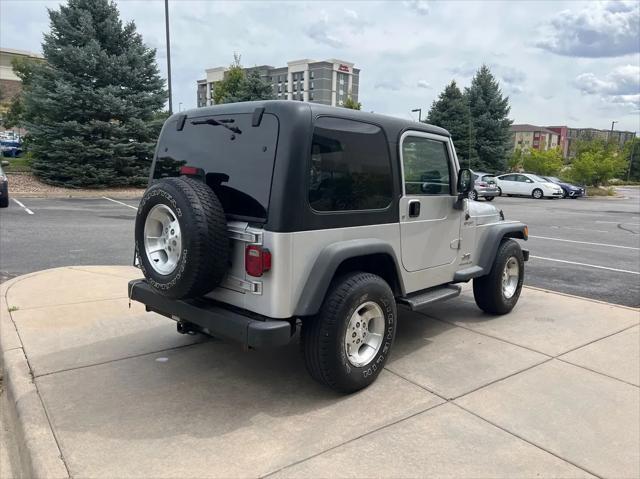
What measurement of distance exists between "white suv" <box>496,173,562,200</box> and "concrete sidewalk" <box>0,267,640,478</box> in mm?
25060

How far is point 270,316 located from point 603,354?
325 centimetres

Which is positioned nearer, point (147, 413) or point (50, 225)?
point (147, 413)

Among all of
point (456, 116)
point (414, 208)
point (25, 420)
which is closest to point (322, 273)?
point (414, 208)

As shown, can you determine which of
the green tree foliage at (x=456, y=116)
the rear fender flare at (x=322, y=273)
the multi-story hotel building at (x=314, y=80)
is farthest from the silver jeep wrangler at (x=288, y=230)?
the multi-story hotel building at (x=314, y=80)

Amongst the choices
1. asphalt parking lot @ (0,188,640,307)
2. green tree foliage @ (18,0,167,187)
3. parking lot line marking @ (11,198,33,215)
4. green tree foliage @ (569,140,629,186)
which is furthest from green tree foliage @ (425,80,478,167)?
Result: parking lot line marking @ (11,198,33,215)

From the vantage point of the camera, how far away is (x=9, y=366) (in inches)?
157

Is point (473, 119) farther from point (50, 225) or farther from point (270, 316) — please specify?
point (270, 316)

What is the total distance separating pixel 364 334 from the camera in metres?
3.83

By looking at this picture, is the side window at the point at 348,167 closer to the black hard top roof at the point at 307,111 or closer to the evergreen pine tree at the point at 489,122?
the black hard top roof at the point at 307,111

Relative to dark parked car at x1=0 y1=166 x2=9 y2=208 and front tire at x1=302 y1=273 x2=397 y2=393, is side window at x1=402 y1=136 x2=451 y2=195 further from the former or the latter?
dark parked car at x1=0 y1=166 x2=9 y2=208

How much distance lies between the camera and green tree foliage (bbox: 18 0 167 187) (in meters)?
19.5

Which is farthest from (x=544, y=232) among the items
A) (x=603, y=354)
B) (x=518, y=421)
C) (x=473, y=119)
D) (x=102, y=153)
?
(x=473, y=119)

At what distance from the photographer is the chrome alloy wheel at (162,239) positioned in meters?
3.38

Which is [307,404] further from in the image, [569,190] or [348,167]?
[569,190]
